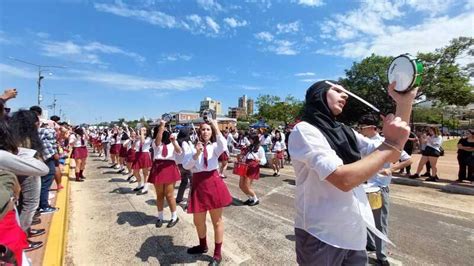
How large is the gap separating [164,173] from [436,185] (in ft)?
26.7

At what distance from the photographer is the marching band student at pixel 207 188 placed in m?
3.81

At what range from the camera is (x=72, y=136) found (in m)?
11.2

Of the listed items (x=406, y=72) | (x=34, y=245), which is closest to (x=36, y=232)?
(x=34, y=245)

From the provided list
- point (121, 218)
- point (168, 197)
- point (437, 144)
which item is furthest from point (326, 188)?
point (437, 144)

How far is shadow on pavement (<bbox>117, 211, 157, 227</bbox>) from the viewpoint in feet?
18.7

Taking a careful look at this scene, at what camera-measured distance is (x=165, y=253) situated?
168 inches

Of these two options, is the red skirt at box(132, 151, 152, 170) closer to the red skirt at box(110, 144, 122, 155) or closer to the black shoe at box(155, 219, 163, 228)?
the black shoe at box(155, 219, 163, 228)

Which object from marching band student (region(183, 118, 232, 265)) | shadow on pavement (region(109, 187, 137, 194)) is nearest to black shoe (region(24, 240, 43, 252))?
marching band student (region(183, 118, 232, 265))

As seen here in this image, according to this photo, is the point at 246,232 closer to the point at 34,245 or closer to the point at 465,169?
the point at 34,245

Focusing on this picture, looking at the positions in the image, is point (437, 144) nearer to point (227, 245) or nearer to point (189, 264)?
point (227, 245)

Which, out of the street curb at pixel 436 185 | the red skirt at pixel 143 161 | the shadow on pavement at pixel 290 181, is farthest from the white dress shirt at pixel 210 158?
the street curb at pixel 436 185

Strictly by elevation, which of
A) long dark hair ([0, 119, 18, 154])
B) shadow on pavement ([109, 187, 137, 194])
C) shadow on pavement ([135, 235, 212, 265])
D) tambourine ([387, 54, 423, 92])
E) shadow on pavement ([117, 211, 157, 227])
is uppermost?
tambourine ([387, 54, 423, 92])

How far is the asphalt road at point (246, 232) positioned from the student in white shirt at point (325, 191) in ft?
7.98

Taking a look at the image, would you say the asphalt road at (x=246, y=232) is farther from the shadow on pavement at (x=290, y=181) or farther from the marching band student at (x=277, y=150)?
the marching band student at (x=277, y=150)
